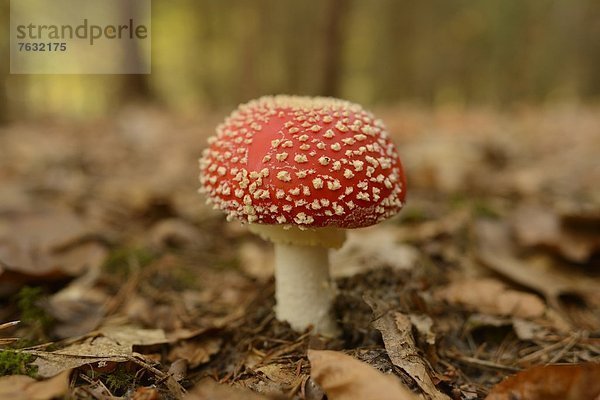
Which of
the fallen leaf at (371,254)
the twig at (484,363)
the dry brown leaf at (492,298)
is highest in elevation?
the fallen leaf at (371,254)

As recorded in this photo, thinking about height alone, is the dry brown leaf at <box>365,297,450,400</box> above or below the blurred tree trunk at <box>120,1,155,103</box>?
below

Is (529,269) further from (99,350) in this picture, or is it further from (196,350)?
(99,350)

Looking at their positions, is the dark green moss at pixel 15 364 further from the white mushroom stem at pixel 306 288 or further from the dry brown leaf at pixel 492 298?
the dry brown leaf at pixel 492 298

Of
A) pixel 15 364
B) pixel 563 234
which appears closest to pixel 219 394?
pixel 15 364

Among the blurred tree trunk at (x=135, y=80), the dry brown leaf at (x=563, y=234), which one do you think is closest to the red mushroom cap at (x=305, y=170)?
the dry brown leaf at (x=563, y=234)

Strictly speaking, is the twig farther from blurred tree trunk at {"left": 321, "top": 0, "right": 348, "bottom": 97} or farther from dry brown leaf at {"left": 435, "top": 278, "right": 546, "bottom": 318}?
blurred tree trunk at {"left": 321, "top": 0, "right": 348, "bottom": 97}

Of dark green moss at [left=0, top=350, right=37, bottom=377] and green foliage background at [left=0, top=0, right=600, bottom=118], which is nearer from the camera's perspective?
dark green moss at [left=0, top=350, right=37, bottom=377]

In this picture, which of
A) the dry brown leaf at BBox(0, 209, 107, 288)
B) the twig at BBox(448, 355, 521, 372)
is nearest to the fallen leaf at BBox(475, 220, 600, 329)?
the twig at BBox(448, 355, 521, 372)
